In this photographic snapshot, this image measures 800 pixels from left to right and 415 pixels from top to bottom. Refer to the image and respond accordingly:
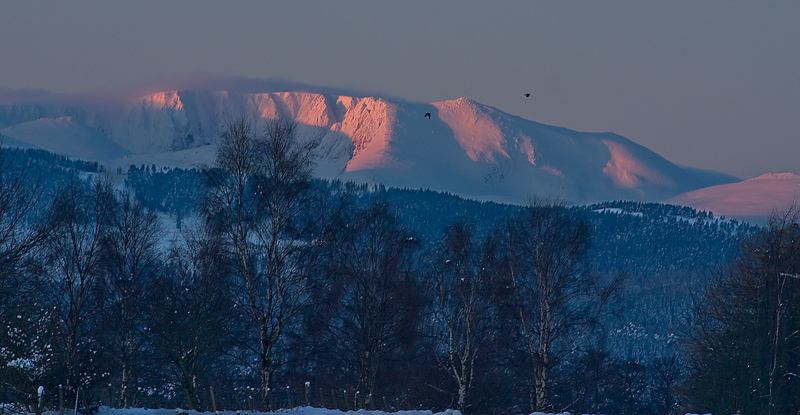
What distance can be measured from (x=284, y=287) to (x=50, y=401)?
9.58 m

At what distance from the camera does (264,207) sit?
32.4 m

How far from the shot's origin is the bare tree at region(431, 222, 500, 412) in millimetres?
38719

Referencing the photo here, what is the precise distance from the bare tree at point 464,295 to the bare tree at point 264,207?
8332 mm

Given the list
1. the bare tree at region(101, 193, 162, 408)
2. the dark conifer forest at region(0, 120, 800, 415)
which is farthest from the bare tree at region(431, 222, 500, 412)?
the bare tree at region(101, 193, 162, 408)

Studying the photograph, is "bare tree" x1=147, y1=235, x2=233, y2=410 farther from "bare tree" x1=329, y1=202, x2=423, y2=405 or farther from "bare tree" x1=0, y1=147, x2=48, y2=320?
"bare tree" x1=0, y1=147, x2=48, y2=320

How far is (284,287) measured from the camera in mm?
33438

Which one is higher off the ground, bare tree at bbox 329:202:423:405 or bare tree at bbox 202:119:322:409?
bare tree at bbox 202:119:322:409

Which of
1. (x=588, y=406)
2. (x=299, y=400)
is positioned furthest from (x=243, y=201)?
(x=588, y=406)

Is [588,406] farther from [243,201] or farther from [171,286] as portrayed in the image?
[243,201]

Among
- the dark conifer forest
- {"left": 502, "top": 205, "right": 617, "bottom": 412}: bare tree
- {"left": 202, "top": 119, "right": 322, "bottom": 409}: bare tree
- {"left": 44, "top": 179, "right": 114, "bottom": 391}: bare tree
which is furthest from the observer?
{"left": 502, "top": 205, "right": 617, "bottom": 412}: bare tree

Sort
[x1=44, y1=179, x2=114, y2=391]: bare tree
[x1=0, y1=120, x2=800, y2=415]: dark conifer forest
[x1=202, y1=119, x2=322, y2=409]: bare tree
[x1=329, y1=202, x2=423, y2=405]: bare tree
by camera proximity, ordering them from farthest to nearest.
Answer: [x1=329, y1=202, x2=423, y2=405]: bare tree → [x1=0, y1=120, x2=800, y2=415]: dark conifer forest → [x1=202, y1=119, x2=322, y2=409]: bare tree → [x1=44, y1=179, x2=114, y2=391]: bare tree

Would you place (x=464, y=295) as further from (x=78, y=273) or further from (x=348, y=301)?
(x=78, y=273)

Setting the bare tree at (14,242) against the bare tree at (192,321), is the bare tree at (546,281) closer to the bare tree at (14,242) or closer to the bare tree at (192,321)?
the bare tree at (192,321)

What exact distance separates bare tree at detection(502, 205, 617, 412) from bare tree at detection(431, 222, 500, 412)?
1129 mm
